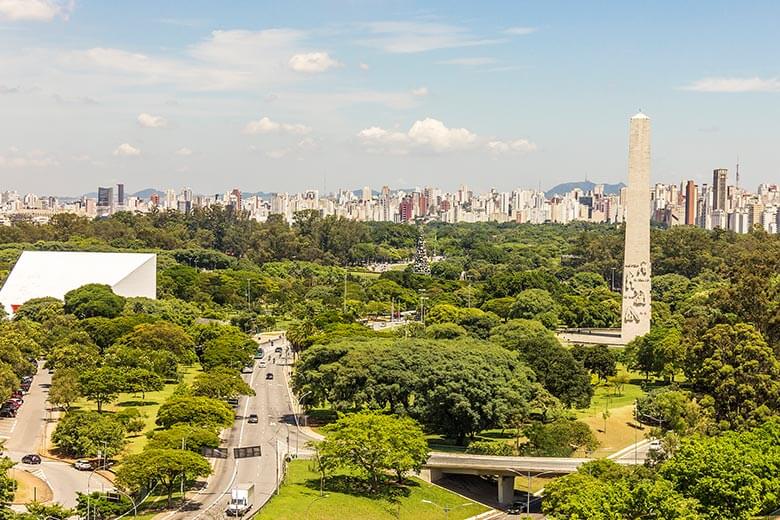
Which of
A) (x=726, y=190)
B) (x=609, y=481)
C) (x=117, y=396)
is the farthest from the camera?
(x=726, y=190)

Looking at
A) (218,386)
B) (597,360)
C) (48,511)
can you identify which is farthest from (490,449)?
(48,511)

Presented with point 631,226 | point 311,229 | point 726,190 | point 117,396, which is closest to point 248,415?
point 117,396

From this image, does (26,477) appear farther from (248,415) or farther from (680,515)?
(680,515)

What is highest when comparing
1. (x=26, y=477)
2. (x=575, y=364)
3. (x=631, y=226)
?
(x=631, y=226)

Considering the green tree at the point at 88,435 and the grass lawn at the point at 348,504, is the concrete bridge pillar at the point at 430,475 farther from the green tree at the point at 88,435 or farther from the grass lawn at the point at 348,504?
the green tree at the point at 88,435

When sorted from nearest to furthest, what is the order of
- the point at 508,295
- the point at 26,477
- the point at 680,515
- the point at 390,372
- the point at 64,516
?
the point at 680,515, the point at 64,516, the point at 26,477, the point at 390,372, the point at 508,295

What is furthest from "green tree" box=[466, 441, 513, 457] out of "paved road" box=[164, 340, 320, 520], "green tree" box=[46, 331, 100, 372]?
"green tree" box=[46, 331, 100, 372]
